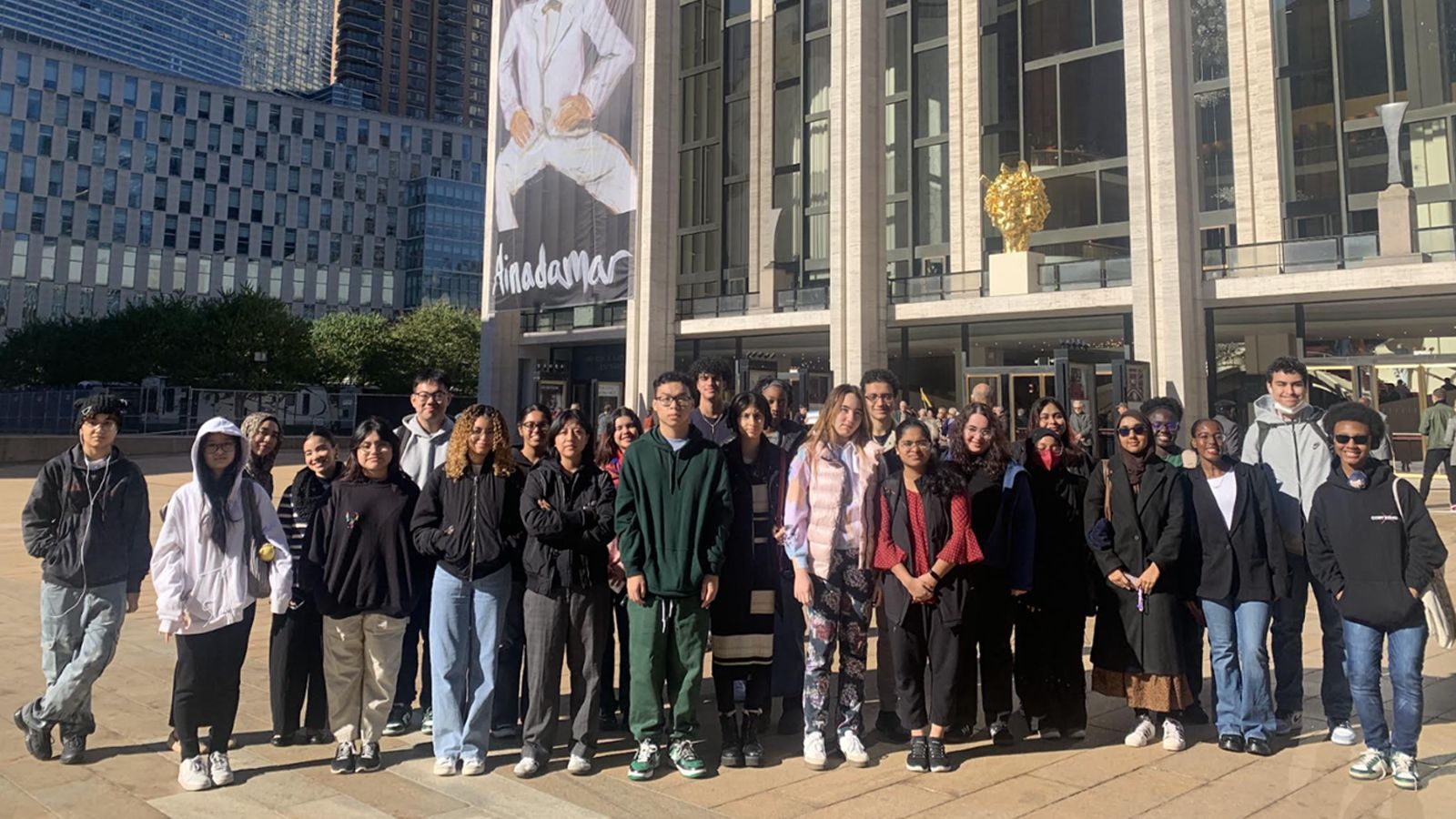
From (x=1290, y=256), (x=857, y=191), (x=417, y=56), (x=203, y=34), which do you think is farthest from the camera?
(x=203, y=34)

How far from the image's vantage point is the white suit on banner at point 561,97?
26.8 m

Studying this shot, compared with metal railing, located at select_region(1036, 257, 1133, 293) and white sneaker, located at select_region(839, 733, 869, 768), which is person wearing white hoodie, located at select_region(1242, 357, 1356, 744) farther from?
metal railing, located at select_region(1036, 257, 1133, 293)

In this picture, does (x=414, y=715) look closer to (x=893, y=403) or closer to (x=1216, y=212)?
(x=893, y=403)

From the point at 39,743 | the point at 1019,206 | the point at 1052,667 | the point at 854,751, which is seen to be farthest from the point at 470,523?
the point at 1019,206

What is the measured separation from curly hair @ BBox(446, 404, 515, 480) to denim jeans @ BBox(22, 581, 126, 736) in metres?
1.91

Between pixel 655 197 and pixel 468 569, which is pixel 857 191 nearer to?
pixel 655 197

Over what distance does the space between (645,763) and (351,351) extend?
5303cm

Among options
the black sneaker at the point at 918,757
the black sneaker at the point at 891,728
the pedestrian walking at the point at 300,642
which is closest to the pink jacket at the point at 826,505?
the black sneaker at the point at 918,757

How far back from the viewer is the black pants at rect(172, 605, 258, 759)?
4520 millimetres

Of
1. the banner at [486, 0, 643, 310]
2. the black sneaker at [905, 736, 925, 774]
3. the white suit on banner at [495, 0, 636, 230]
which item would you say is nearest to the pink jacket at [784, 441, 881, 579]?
the black sneaker at [905, 736, 925, 774]

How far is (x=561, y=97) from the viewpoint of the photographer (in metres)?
28.2

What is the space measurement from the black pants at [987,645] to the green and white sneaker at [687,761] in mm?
1402

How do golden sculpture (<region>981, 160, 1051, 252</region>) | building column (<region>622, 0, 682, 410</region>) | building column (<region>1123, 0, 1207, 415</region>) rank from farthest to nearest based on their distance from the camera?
building column (<region>622, 0, 682, 410</region>), golden sculpture (<region>981, 160, 1051, 252</region>), building column (<region>1123, 0, 1207, 415</region>)

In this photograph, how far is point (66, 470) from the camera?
15.8ft
